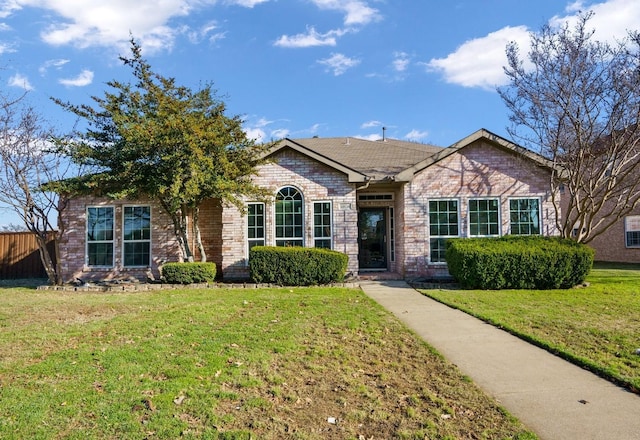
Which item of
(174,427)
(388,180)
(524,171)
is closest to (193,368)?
(174,427)

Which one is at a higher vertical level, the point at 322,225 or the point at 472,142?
the point at 472,142

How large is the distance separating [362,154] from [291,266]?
6433 millimetres

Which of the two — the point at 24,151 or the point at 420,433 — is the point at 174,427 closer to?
the point at 420,433

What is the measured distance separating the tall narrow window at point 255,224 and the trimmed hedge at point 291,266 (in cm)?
160

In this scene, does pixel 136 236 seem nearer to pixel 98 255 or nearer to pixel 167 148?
pixel 98 255

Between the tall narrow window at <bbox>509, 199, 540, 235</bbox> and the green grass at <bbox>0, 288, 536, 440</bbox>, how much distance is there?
8.44 m

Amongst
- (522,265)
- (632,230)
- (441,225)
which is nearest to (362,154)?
(441,225)

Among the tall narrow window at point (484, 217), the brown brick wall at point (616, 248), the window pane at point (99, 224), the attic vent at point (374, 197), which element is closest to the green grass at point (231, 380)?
the window pane at point (99, 224)

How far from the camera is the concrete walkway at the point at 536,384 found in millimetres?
3541

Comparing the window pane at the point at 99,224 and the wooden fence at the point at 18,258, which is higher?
the window pane at the point at 99,224

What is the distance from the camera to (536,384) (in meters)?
4.52

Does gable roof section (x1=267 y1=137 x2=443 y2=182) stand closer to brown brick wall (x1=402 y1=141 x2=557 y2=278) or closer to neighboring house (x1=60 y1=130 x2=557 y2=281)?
neighboring house (x1=60 y1=130 x2=557 y2=281)

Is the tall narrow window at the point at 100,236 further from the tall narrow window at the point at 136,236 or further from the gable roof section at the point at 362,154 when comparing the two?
the gable roof section at the point at 362,154

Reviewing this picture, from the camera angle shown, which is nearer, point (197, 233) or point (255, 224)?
point (197, 233)
